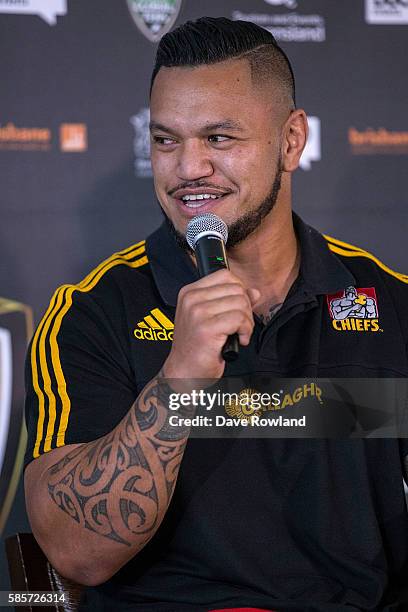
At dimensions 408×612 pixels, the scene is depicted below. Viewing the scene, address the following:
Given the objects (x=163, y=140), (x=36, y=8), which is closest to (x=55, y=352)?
(x=163, y=140)

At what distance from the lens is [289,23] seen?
8.01 ft

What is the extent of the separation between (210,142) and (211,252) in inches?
17.0

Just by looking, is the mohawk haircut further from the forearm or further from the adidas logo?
the forearm

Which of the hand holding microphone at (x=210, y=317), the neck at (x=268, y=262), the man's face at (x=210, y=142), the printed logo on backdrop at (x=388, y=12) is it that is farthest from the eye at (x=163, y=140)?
the printed logo on backdrop at (x=388, y=12)

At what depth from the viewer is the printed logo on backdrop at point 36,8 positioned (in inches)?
91.9

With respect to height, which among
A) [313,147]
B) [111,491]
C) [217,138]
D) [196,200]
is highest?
[313,147]

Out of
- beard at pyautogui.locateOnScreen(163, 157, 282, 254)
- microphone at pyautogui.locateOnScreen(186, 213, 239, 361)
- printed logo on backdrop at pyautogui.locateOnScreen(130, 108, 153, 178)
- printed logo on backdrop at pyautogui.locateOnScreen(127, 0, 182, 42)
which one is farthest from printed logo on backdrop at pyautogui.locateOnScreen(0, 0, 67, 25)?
microphone at pyautogui.locateOnScreen(186, 213, 239, 361)

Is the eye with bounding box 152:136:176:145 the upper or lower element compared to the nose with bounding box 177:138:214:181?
upper

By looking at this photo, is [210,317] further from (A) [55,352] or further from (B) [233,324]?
(A) [55,352]

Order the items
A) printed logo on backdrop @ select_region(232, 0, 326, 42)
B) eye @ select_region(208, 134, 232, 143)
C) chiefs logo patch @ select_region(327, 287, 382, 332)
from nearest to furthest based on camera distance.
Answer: eye @ select_region(208, 134, 232, 143), chiefs logo patch @ select_region(327, 287, 382, 332), printed logo on backdrop @ select_region(232, 0, 326, 42)

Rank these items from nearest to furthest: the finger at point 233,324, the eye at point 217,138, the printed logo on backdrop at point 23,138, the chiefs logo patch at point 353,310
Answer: the finger at point 233,324 < the eye at point 217,138 < the chiefs logo patch at point 353,310 < the printed logo on backdrop at point 23,138

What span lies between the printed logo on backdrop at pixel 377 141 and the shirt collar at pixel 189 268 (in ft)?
2.26

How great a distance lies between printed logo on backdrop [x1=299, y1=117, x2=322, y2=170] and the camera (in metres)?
2.45

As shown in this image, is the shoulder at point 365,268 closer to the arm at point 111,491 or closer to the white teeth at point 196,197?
the white teeth at point 196,197
